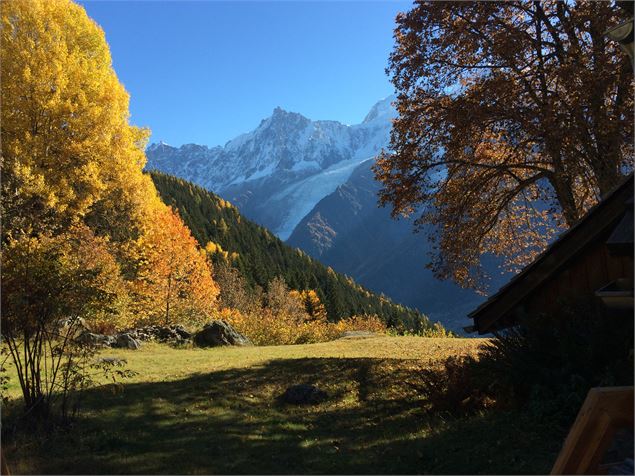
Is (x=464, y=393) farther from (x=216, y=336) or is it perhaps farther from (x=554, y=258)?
(x=216, y=336)

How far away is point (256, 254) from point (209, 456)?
96.5 meters

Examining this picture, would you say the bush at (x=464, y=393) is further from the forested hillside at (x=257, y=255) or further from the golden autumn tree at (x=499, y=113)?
the forested hillside at (x=257, y=255)

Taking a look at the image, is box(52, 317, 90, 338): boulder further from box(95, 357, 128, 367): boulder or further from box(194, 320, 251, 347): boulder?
box(194, 320, 251, 347): boulder

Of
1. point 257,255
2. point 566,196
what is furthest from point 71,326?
point 257,255

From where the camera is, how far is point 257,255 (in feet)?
338

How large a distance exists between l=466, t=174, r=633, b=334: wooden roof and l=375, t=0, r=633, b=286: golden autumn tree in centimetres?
311

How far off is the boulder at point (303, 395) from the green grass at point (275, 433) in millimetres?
275

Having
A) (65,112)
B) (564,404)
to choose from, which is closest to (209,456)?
(564,404)

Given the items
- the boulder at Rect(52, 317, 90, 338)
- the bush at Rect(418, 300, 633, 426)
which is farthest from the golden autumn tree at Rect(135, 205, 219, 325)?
the bush at Rect(418, 300, 633, 426)

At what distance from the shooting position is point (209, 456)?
7.15 meters

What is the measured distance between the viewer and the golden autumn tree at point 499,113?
1088 cm

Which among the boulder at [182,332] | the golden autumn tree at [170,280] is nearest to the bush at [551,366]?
the boulder at [182,332]

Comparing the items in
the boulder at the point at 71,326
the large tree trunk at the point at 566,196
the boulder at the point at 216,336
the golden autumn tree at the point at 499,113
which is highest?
the golden autumn tree at the point at 499,113

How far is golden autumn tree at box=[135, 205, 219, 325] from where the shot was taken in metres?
25.1
